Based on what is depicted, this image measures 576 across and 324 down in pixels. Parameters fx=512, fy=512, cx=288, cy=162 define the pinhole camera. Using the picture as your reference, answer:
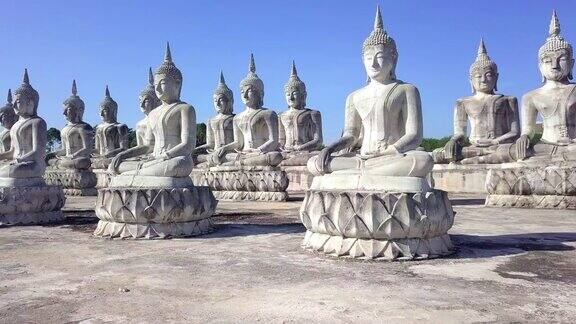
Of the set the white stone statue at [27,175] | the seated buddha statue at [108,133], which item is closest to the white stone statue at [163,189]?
the white stone statue at [27,175]

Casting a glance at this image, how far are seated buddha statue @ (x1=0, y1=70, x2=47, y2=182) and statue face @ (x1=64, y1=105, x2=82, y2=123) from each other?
8424 millimetres

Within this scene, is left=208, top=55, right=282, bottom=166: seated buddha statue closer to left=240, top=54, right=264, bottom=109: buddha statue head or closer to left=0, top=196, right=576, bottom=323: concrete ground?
left=240, top=54, right=264, bottom=109: buddha statue head

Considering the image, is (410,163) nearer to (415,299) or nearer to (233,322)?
(415,299)

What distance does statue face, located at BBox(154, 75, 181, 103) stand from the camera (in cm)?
768

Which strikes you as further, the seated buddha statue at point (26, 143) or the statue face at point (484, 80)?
the statue face at point (484, 80)

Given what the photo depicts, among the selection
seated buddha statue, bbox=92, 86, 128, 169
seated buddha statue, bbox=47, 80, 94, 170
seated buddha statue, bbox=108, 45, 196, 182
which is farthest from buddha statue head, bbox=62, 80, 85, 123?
seated buddha statue, bbox=108, 45, 196, 182

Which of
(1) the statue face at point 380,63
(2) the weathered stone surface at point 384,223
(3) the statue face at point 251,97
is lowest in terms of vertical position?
(2) the weathered stone surface at point 384,223

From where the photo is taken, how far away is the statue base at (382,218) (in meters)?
5.01

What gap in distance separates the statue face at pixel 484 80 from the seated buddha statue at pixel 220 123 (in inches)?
294

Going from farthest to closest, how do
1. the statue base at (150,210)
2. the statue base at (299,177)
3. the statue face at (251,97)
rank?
the statue base at (299,177) → the statue face at (251,97) → the statue base at (150,210)

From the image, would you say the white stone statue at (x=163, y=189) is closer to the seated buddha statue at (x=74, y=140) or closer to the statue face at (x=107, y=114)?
the seated buddha statue at (x=74, y=140)

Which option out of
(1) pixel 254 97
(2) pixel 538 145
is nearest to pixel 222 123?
(1) pixel 254 97

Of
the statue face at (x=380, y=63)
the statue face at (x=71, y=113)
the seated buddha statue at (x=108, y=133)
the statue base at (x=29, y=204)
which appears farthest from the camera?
the seated buddha statue at (x=108, y=133)

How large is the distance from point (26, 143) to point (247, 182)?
5673mm
